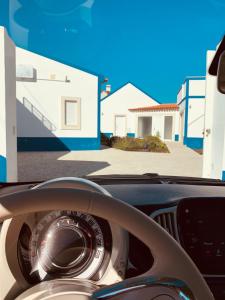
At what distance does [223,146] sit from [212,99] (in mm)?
1612

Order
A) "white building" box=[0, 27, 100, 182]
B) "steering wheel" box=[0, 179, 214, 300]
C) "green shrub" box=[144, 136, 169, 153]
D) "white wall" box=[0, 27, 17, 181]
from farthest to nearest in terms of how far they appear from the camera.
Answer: "green shrub" box=[144, 136, 169, 153], "white building" box=[0, 27, 100, 182], "white wall" box=[0, 27, 17, 181], "steering wheel" box=[0, 179, 214, 300]

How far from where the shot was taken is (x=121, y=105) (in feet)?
98.9

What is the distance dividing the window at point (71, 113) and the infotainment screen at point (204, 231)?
15.2 metres

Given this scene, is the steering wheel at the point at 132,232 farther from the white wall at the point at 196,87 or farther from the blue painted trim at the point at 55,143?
the white wall at the point at 196,87

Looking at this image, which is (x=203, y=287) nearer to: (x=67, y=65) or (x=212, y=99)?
(x=212, y=99)

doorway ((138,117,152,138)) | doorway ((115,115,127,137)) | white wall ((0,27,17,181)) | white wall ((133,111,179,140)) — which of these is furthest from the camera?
doorway ((138,117,152,138))

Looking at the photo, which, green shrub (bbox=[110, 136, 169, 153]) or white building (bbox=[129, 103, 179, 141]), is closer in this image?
green shrub (bbox=[110, 136, 169, 153])

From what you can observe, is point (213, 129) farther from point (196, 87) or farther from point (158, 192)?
point (196, 87)

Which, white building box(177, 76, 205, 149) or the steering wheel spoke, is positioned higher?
white building box(177, 76, 205, 149)

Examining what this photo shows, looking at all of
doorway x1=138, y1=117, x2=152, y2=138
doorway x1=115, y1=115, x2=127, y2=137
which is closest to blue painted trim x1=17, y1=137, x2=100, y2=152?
doorway x1=115, y1=115, x2=127, y2=137

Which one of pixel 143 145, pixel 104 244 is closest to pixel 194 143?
pixel 143 145

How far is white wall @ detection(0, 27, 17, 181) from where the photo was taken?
18.6 feet

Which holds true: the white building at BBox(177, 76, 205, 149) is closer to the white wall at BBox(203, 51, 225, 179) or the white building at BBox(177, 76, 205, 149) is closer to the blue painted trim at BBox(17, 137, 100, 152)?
the blue painted trim at BBox(17, 137, 100, 152)

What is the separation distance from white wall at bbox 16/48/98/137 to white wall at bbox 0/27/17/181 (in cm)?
962
